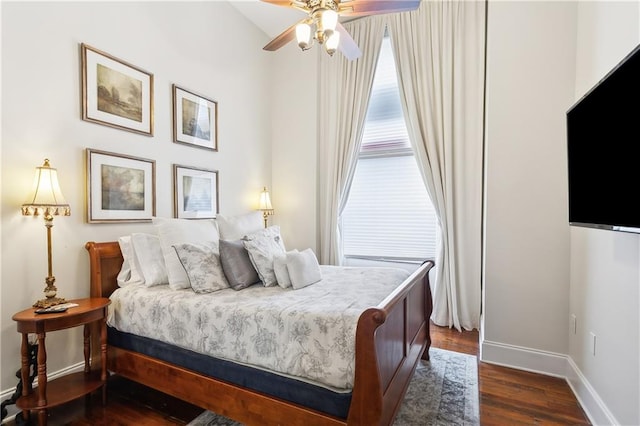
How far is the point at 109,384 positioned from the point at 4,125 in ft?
6.39

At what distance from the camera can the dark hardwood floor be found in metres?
1.92

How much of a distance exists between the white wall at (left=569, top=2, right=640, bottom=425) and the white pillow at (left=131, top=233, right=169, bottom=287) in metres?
2.89

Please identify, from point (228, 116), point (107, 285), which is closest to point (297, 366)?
point (107, 285)

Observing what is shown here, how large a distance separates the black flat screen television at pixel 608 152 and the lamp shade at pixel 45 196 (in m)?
3.11

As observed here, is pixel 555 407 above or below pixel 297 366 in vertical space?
below

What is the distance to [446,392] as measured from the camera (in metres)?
2.17

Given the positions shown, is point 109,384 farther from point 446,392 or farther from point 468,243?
point 468,243

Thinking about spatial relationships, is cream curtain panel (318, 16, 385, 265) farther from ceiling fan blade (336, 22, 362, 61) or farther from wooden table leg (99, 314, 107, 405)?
wooden table leg (99, 314, 107, 405)

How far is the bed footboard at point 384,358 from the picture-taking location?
1356mm

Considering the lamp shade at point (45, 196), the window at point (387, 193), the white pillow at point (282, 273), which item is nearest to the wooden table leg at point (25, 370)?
the lamp shade at point (45, 196)

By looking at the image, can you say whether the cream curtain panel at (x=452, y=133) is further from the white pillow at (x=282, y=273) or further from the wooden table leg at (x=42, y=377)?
the wooden table leg at (x=42, y=377)

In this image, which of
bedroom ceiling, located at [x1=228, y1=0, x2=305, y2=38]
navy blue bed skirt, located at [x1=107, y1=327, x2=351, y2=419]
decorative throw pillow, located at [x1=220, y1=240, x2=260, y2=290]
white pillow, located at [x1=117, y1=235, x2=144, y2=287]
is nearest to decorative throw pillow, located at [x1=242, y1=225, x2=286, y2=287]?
decorative throw pillow, located at [x1=220, y1=240, x2=260, y2=290]

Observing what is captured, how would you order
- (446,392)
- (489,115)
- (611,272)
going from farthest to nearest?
(489,115) < (446,392) < (611,272)

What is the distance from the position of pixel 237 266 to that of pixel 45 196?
127 cm
